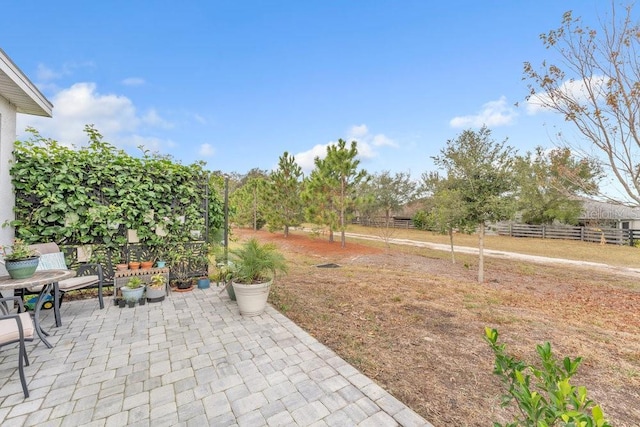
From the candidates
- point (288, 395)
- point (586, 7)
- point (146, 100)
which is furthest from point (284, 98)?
point (288, 395)

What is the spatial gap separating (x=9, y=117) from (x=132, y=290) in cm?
328

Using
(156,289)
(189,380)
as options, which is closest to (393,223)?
(156,289)

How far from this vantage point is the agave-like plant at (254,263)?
12.0 ft

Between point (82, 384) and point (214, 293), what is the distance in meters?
2.57

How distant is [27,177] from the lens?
408 centimetres

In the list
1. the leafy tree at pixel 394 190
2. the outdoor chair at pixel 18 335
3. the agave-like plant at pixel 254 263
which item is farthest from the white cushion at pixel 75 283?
the leafy tree at pixel 394 190

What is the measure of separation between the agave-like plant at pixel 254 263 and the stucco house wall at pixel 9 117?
307cm

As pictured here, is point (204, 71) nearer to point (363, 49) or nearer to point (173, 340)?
point (363, 49)

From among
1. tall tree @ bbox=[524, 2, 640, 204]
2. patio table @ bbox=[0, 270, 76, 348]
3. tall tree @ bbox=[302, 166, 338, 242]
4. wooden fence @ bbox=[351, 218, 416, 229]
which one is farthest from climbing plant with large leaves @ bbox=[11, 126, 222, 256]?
wooden fence @ bbox=[351, 218, 416, 229]

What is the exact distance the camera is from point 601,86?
169 inches

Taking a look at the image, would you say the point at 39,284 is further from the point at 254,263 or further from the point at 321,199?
the point at 321,199

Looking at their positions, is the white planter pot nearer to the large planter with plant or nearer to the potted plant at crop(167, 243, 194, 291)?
the large planter with plant

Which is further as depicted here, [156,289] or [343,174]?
[343,174]

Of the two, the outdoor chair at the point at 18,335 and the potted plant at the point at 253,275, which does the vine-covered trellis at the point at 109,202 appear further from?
the outdoor chair at the point at 18,335
